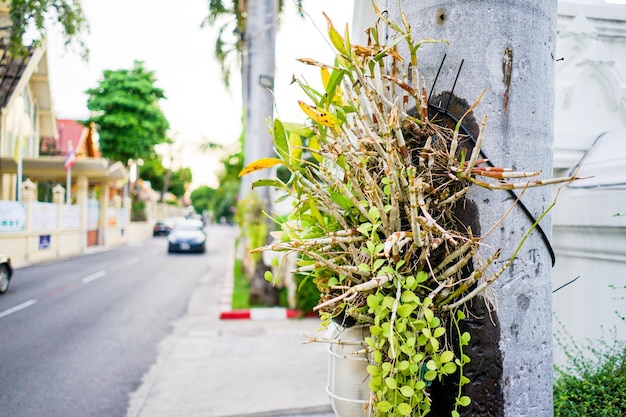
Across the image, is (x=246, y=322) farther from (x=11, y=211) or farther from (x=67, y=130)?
(x=67, y=130)

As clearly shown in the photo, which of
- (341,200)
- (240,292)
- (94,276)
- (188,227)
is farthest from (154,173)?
(341,200)

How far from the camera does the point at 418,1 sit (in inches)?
62.4

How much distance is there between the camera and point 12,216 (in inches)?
497

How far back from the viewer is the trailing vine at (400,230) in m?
1.37

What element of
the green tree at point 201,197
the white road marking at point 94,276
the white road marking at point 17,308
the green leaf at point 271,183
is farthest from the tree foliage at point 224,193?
the white road marking at point 94,276

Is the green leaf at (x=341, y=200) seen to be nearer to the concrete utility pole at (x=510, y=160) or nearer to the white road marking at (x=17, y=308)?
the concrete utility pole at (x=510, y=160)

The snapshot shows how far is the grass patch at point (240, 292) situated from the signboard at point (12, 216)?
592 cm

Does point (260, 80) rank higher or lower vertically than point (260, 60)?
lower

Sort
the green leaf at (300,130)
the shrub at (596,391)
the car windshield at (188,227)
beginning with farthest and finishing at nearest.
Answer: the car windshield at (188,227)
the shrub at (596,391)
the green leaf at (300,130)

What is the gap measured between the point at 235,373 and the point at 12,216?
10448 mm

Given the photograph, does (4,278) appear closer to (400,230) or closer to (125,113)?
(400,230)

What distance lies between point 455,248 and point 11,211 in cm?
1393

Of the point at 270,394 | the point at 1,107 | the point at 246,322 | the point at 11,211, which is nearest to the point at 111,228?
the point at 11,211

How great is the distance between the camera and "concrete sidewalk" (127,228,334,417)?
13.5 ft
